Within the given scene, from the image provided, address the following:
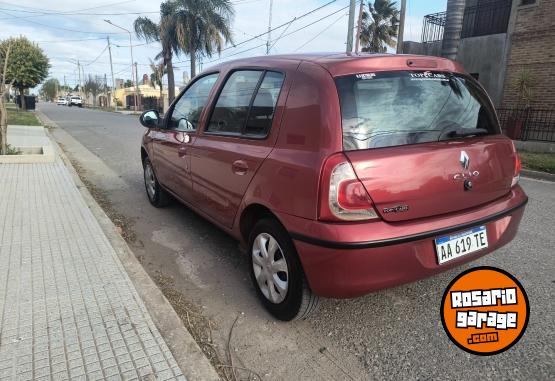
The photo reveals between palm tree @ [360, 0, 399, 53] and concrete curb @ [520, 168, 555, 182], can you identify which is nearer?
concrete curb @ [520, 168, 555, 182]

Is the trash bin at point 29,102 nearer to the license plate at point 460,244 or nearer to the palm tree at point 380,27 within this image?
the palm tree at point 380,27

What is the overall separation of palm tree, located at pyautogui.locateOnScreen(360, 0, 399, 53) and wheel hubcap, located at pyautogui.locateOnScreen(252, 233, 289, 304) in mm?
27914

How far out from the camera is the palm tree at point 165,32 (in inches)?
1063

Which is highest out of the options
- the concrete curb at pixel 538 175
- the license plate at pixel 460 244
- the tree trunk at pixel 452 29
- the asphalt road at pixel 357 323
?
the tree trunk at pixel 452 29

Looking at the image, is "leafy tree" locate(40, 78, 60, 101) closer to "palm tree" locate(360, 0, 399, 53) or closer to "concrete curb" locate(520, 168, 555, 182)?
"palm tree" locate(360, 0, 399, 53)

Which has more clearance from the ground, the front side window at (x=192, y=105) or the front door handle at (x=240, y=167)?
the front side window at (x=192, y=105)

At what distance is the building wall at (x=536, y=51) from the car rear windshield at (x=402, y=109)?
40.0ft

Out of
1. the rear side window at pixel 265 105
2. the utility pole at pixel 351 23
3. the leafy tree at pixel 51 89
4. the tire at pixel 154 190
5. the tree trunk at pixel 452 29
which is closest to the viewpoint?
the rear side window at pixel 265 105

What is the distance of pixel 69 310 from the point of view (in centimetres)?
263

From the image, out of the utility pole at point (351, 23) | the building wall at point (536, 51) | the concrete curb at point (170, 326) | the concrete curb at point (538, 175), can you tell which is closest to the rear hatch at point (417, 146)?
the concrete curb at point (170, 326)

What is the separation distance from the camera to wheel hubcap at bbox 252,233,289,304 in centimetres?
262

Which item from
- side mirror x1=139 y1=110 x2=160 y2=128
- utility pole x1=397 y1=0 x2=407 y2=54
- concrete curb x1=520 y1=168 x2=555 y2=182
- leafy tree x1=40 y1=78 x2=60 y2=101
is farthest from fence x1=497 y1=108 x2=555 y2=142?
leafy tree x1=40 y1=78 x2=60 y2=101

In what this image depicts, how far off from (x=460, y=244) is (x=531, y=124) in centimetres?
1246

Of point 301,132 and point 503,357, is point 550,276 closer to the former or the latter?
point 503,357
